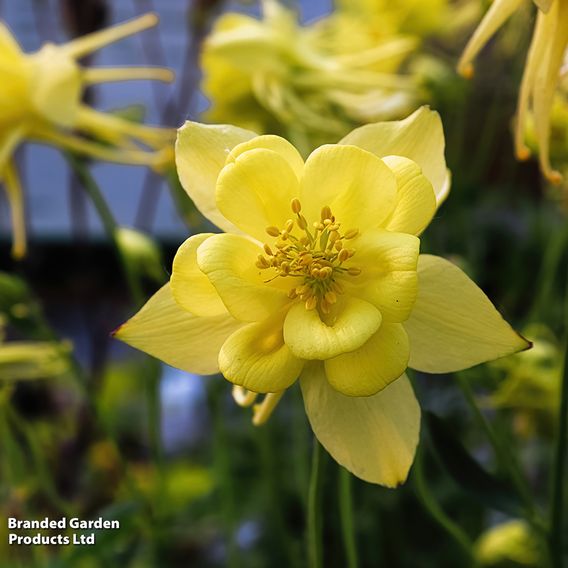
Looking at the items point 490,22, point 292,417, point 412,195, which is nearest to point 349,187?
point 412,195

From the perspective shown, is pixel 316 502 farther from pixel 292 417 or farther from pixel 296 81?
pixel 292 417

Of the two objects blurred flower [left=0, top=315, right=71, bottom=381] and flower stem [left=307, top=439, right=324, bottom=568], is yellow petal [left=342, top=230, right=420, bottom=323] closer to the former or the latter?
flower stem [left=307, top=439, right=324, bottom=568]

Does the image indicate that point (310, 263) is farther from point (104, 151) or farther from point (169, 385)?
point (169, 385)

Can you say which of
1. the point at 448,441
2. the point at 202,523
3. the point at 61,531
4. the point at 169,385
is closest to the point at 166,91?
the point at 169,385

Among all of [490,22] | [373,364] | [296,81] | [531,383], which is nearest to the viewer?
[373,364]

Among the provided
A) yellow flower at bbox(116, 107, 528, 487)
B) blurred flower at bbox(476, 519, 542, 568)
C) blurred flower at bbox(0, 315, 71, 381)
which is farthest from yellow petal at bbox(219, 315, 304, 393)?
blurred flower at bbox(476, 519, 542, 568)

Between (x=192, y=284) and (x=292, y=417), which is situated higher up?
(x=192, y=284)

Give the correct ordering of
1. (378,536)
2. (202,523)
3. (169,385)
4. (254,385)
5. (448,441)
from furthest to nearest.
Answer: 1. (169,385)
2. (202,523)
3. (378,536)
4. (448,441)
5. (254,385)
